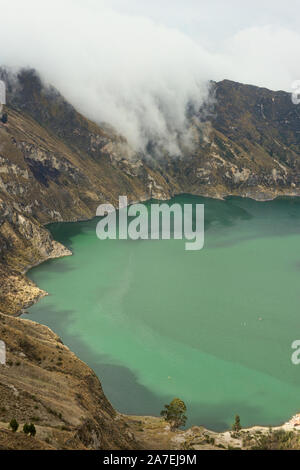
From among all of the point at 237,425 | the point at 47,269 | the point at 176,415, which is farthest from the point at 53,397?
the point at 47,269

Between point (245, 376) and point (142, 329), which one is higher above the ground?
point (142, 329)

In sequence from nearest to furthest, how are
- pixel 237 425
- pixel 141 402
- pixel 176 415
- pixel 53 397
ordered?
pixel 53 397 → pixel 176 415 → pixel 237 425 → pixel 141 402

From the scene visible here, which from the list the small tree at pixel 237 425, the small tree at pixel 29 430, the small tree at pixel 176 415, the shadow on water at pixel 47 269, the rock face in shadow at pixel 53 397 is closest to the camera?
the small tree at pixel 29 430

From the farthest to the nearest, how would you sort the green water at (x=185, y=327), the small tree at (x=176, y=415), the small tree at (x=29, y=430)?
the green water at (x=185, y=327) → the small tree at (x=176, y=415) → the small tree at (x=29, y=430)

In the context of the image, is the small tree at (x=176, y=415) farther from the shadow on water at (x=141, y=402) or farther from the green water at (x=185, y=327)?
the green water at (x=185, y=327)

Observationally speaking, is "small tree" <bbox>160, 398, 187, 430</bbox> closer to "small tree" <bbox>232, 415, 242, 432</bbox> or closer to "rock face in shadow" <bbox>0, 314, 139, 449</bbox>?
"small tree" <bbox>232, 415, 242, 432</bbox>

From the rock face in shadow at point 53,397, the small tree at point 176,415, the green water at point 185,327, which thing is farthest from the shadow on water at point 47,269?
the small tree at point 176,415

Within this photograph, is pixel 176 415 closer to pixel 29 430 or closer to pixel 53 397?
pixel 53 397
